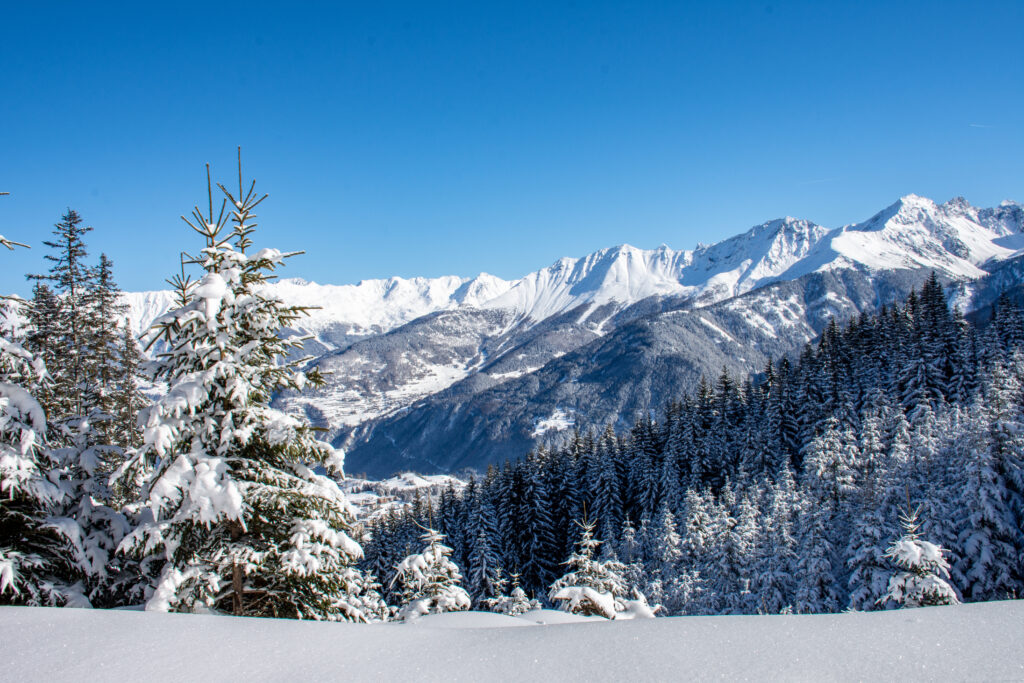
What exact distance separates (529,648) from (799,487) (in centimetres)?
4241

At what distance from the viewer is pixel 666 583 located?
36938mm

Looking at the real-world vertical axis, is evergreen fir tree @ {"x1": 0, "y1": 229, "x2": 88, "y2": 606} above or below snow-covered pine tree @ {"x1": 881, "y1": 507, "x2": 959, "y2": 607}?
above

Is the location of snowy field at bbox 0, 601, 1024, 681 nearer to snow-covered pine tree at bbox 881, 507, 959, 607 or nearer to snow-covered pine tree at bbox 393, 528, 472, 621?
snow-covered pine tree at bbox 881, 507, 959, 607

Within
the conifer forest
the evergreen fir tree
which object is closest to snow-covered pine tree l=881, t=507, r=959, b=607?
the conifer forest

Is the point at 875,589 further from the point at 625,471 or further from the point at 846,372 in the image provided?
the point at 846,372

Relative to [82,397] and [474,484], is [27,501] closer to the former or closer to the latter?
[82,397]

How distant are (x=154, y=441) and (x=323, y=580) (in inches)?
128

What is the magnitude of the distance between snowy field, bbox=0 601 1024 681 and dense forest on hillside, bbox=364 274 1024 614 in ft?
58.1

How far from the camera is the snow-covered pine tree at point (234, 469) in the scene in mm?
7699

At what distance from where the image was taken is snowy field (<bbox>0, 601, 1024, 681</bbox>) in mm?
4121

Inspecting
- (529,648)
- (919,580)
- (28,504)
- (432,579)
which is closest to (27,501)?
(28,504)

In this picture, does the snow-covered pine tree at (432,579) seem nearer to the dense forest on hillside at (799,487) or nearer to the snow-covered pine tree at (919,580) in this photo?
the dense forest on hillside at (799,487)

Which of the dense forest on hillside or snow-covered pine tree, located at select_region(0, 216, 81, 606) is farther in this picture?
the dense forest on hillside

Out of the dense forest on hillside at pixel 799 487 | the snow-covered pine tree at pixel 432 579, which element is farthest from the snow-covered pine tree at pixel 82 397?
the dense forest on hillside at pixel 799 487
